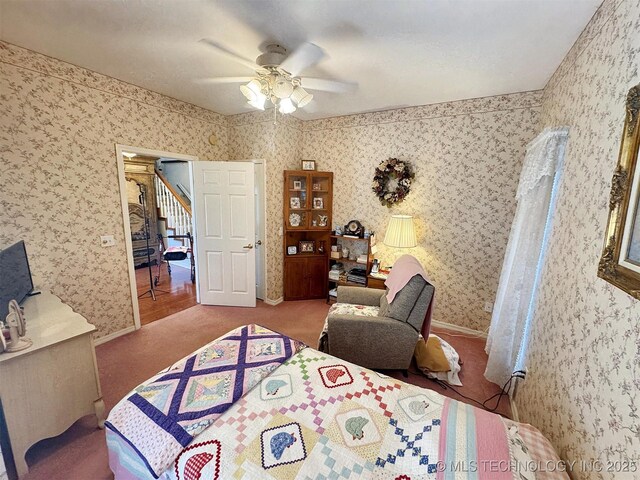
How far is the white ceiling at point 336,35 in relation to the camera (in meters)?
1.43

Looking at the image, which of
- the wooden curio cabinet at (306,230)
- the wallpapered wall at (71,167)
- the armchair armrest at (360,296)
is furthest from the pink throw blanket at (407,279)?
the wallpapered wall at (71,167)

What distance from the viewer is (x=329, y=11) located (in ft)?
4.75

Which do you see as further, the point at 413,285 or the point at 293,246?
the point at 293,246

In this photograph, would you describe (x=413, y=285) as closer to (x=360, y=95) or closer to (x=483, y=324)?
(x=483, y=324)

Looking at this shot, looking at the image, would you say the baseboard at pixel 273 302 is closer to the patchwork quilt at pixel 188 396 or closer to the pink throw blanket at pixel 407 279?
the pink throw blanket at pixel 407 279

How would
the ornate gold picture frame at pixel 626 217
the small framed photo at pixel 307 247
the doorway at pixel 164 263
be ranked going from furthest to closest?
the small framed photo at pixel 307 247 < the doorway at pixel 164 263 < the ornate gold picture frame at pixel 626 217

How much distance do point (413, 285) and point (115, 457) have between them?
6.66 feet

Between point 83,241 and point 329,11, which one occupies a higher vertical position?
point 329,11

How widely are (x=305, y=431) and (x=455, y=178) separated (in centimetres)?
283

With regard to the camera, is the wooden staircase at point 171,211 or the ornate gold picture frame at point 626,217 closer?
the ornate gold picture frame at point 626,217

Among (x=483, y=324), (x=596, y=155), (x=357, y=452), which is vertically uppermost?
(x=596, y=155)

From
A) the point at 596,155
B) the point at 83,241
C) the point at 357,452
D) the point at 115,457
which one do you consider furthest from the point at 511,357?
Result: the point at 83,241

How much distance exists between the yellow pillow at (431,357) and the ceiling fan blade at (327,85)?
253 cm

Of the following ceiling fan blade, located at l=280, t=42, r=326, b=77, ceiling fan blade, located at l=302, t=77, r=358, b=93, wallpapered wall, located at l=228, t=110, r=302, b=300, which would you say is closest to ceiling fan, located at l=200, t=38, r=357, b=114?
ceiling fan blade, located at l=280, t=42, r=326, b=77
